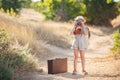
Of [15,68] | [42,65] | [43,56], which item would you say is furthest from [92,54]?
[15,68]

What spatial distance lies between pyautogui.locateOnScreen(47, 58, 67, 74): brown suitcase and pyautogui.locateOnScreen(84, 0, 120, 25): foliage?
75.6ft

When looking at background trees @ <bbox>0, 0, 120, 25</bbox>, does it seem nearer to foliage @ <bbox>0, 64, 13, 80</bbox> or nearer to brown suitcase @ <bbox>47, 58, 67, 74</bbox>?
brown suitcase @ <bbox>47, 58, 67, 74</bbox>

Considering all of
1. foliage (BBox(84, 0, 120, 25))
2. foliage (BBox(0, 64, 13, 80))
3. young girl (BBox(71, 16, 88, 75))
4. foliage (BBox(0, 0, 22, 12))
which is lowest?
foliage (BBox(0, 64, 13, 80))

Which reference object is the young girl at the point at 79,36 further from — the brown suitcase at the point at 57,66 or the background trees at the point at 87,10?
the background trees at the point at 87,10

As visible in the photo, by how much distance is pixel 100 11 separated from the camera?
34.4 metres

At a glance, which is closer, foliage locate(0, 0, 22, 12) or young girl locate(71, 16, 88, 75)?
young girl locate(71, 16, 88, 75)

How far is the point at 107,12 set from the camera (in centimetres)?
3419

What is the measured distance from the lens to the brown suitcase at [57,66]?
11.1 meters

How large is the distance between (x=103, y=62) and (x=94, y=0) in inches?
838

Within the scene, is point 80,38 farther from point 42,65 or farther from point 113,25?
point 113,25

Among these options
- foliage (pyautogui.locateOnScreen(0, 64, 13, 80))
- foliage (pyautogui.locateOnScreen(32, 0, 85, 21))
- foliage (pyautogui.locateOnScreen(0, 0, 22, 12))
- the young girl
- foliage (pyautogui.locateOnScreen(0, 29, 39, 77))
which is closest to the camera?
foliage (pyautogui.locateOnScreen(0, 64, 13, 80))

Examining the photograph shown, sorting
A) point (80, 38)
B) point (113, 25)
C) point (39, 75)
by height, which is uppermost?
point (113, 25)

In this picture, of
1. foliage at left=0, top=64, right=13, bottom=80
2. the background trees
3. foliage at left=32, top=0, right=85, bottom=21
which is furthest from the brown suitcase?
foliage at left=32, top=0, right=85, bottom=21

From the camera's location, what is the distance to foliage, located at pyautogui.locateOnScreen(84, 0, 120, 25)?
112ft
